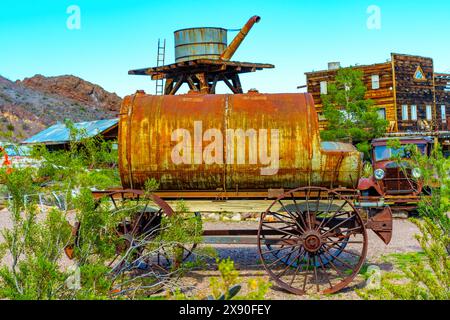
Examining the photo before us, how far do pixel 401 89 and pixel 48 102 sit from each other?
46492mm

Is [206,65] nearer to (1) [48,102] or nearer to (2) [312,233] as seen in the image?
(2) [312,233]

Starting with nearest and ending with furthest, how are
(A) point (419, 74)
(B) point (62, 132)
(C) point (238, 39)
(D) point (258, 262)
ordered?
(D) point (258, 262), (C) point (238, 39), (B) point (62, 132), (A) point (419, 74)

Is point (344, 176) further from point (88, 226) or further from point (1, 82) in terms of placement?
point (1, 82)

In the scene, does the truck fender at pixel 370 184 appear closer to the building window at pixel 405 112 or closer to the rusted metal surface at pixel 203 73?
the rusted metal surface at pixel 203 73

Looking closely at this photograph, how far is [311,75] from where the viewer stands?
152 feet

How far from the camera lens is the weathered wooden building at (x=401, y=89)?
145 feet

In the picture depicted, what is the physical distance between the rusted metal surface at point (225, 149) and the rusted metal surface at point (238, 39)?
53.5 feet

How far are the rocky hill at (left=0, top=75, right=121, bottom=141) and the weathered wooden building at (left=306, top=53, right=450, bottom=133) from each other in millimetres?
26089

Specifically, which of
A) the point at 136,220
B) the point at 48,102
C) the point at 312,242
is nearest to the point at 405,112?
the point at 312,242

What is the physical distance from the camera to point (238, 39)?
26.4 meters

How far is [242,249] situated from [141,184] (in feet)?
16.4

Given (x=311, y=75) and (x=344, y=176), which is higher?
(x=311, y=75)

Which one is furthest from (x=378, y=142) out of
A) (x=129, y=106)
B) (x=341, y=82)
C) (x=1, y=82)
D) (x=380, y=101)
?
(x=1, y=82)

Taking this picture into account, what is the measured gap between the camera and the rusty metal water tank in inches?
1022
